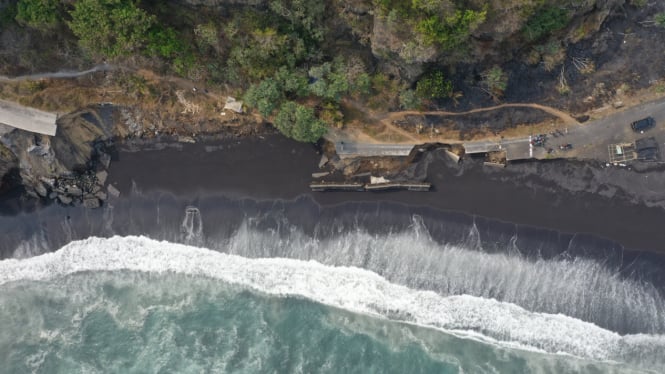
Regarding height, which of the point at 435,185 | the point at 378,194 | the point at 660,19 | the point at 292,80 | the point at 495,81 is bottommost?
the point at 378,194

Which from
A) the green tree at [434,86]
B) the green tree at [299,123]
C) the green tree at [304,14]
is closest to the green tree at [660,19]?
the green tree at [434,86]

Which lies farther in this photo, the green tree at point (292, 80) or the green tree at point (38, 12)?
the green tree at point (292, 80)

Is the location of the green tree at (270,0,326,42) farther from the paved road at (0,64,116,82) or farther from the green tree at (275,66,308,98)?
the paved road at (0,64,116,82)

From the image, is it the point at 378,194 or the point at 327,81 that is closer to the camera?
the point at 327,81

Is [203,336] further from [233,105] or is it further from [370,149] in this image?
[370,149]

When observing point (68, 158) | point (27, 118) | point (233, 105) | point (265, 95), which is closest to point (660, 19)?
point (265, 95)

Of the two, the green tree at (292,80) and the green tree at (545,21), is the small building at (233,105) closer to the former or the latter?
the green tree at (292,80)

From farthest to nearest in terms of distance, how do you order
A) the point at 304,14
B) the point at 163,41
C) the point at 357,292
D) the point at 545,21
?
the point at 357,292 → the point at 163,41 → the point at 304,14 → the point at 545,21
